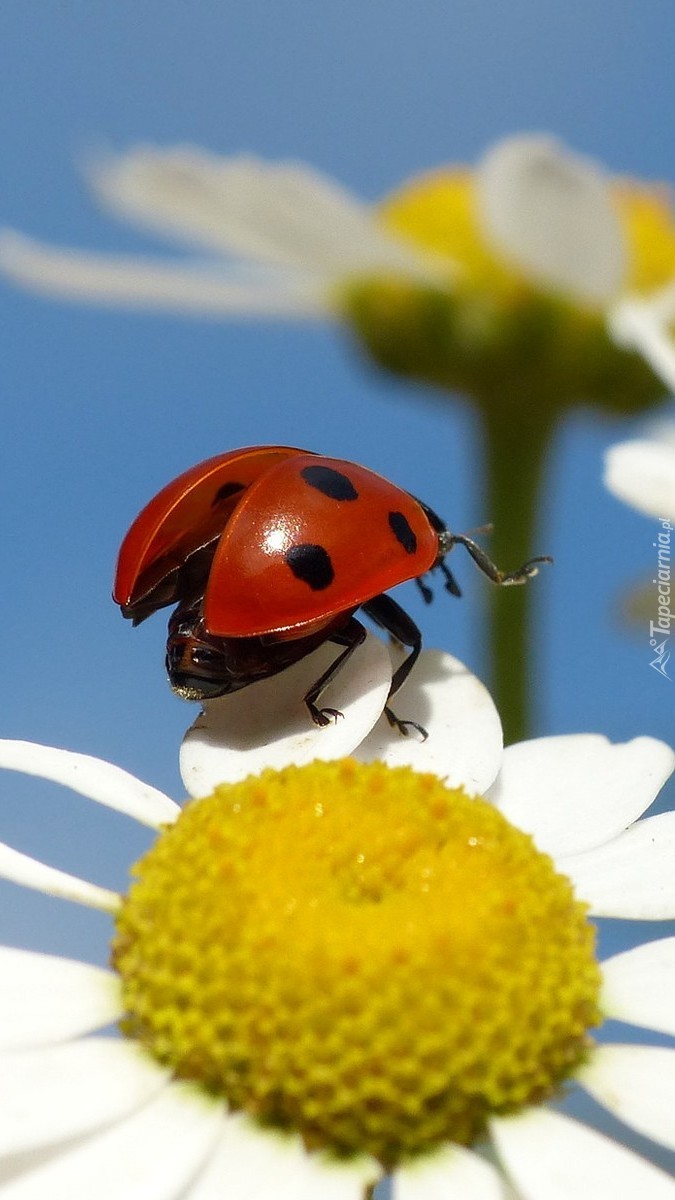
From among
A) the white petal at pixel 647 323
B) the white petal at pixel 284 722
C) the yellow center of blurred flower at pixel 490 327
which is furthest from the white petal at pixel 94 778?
the yellow center of blurred flower at pixel 490 327

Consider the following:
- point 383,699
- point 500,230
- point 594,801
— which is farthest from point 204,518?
point 500,230

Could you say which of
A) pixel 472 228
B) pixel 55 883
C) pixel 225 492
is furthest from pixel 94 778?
pixel 472 228

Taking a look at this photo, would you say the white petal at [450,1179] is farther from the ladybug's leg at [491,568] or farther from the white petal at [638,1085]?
the ladybug's leg at [491,568]

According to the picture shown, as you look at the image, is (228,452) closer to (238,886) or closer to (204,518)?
(204,518)

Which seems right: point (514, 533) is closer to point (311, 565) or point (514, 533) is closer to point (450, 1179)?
point (311, 565)

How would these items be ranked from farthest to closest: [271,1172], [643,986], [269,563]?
[269,563]
[643,986]
[271,1172]

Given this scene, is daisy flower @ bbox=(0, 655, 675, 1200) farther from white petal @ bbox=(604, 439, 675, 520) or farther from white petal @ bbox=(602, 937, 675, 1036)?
white petal @ bbox=(604, 439, 675, 520)
